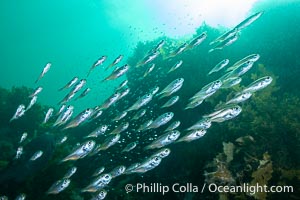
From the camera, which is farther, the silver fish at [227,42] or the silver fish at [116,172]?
the silver fish at [227,42]

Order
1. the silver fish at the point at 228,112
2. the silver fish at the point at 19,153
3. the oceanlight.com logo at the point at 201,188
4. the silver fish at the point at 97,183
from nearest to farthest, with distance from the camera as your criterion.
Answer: the oceanlight.com logo at the point at 201,188 → the silver fish at the point at 228,112 → the silver fish at the point at 97,183 → the silver fish at the point at 19,153

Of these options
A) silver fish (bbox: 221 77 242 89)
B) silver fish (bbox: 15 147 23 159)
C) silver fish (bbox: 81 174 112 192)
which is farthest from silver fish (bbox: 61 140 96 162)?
silver fish (bbox: 221 77 242 89)

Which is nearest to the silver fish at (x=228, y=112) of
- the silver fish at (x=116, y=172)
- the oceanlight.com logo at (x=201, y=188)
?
the oceanlight.com logo at (x=201, y=188)

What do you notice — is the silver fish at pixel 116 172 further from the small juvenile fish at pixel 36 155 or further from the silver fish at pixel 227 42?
the silver fish at pixel 227 42

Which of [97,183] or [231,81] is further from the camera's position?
[231,81]

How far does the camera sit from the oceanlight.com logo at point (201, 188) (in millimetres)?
6018

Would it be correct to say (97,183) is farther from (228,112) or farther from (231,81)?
(231,81)

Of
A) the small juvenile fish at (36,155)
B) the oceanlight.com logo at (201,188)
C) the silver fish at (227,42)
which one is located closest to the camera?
the oceanlight.com logo at (201,188)

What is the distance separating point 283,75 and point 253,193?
8413 mm

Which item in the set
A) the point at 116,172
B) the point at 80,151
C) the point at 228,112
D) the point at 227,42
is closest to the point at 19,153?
the point at 80,151

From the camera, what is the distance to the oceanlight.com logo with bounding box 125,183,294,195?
6.02 m

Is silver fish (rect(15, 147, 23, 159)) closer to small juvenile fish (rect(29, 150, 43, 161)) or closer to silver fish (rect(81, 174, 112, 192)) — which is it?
small juvenile fish (rect(29, 150, 43, 161))

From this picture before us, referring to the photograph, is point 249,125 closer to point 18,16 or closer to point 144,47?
point 144,47

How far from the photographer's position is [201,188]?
767 centimetres
